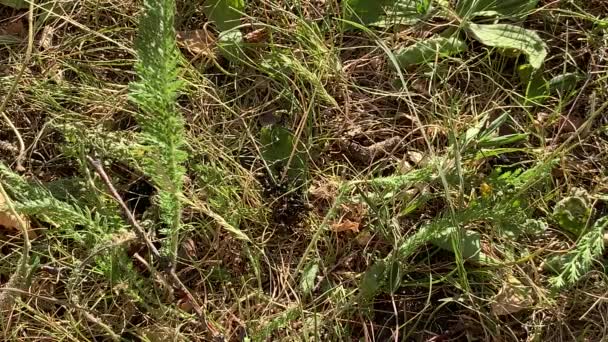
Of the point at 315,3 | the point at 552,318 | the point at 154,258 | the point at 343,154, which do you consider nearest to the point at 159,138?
the point at 154,258

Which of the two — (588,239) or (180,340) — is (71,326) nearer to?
(180,340)

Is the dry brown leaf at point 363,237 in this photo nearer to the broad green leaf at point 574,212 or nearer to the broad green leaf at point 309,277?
the broad green leaf at point 309,277

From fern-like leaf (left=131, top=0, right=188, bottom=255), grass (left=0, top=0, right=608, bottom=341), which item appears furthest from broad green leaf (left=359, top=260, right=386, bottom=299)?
fern-like leaf (left=131, top=0, right=188, bottom=255)

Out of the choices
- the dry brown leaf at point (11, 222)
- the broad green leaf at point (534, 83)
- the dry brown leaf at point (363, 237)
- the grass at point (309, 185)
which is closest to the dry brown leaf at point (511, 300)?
the grass at point (309, 185)

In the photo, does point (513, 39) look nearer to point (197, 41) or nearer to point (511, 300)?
point (511, 300)

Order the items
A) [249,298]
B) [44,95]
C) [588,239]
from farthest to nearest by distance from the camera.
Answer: [44,95], [249,298], [588,239]

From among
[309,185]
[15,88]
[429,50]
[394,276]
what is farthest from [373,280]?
[15,88]

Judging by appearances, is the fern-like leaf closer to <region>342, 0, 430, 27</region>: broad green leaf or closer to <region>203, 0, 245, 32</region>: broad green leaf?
<region>203, 0, 245, 32</region>: broad green leaf
